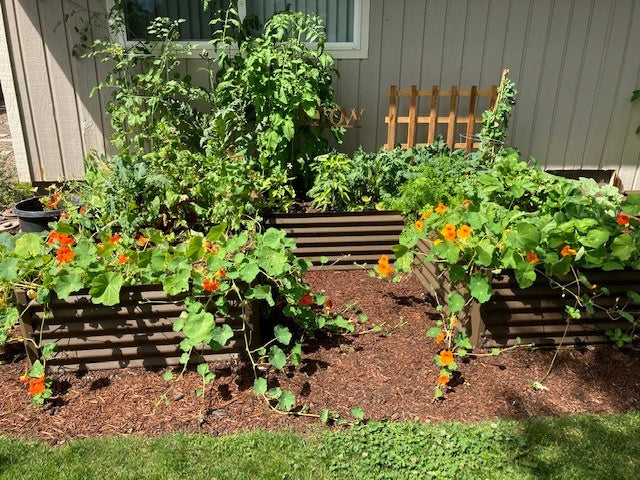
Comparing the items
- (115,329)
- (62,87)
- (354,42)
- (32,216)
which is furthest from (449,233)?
(62,87)

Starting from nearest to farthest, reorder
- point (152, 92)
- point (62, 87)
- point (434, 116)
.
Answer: point (152, 92), point (62, 87), point (434, 116)

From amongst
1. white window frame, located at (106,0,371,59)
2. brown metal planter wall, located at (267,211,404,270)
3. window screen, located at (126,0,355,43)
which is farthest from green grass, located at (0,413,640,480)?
window screen, located at (126,0,355,43)

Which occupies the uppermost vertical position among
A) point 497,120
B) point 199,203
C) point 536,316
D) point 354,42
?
point 354,42

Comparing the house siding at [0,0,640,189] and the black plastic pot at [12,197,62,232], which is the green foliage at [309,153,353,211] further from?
the black plastic pot at [12,197,62,232]

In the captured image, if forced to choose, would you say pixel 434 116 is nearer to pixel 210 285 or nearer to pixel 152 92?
pixel 152 92

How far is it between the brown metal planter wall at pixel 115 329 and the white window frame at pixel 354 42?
2.84 metres

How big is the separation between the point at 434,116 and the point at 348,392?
10.1ft

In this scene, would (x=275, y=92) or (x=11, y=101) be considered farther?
(x=11, y=101)

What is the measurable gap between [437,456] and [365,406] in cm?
41

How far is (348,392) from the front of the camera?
2.47m

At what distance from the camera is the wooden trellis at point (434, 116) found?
4.64 m

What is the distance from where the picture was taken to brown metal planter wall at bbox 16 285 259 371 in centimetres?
242

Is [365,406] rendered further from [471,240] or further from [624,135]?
[624,135]

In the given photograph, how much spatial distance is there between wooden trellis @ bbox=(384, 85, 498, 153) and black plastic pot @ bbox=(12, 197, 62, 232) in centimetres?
299
